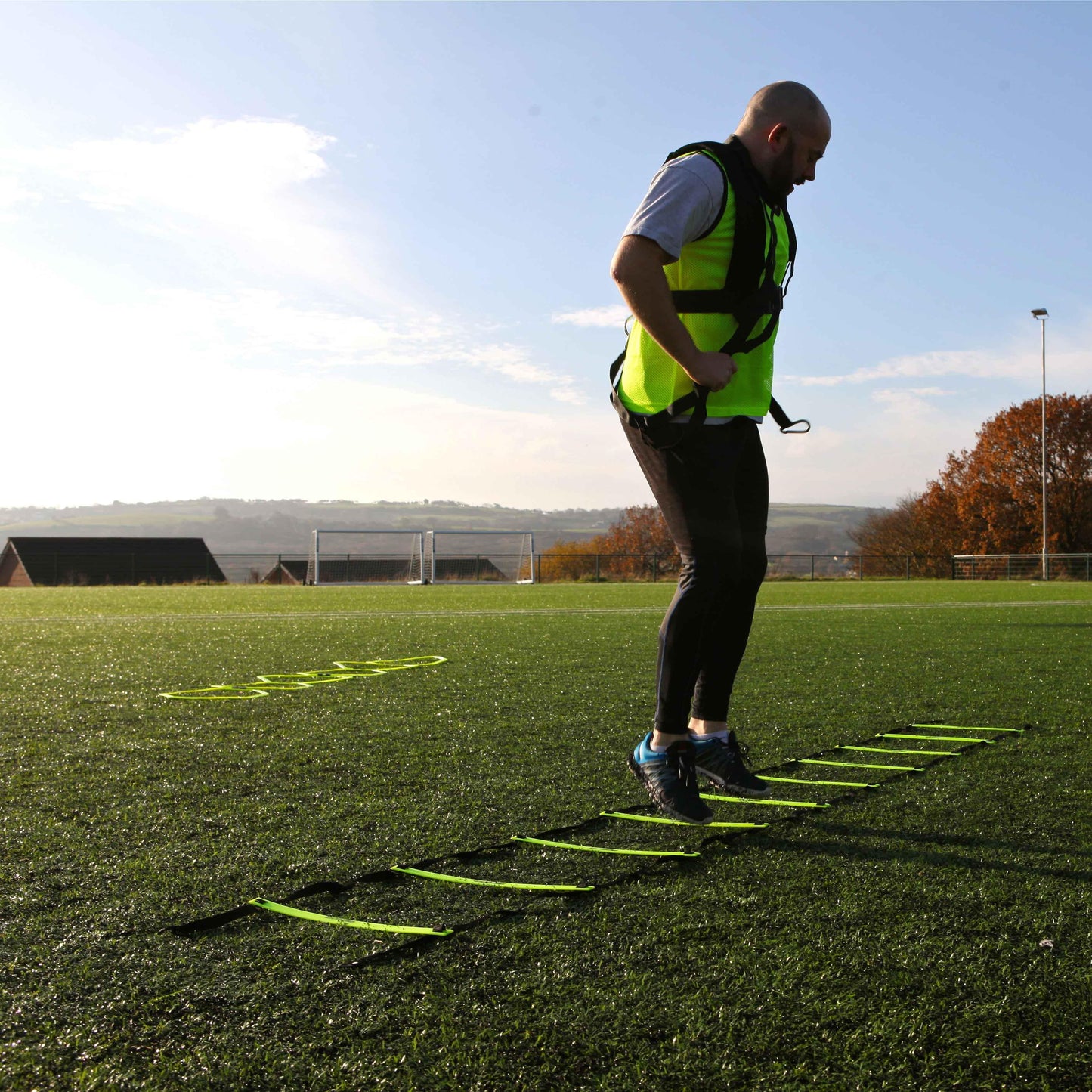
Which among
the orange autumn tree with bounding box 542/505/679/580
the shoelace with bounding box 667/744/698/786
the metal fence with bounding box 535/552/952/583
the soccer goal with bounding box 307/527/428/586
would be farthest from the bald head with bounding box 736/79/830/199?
the metal fence with bounding box 535/552/952/583

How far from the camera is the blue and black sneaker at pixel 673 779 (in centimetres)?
268

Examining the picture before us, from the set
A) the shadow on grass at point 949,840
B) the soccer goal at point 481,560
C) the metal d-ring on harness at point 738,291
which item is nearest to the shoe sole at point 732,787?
the shadow on grass at point 949,840

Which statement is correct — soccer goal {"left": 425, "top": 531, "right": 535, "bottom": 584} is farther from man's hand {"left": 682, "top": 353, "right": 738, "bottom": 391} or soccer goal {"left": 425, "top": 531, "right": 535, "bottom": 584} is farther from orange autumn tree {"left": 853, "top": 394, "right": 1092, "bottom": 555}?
man's hand {"left": 682, "top": 353, "right": 738, "bottom": 391}

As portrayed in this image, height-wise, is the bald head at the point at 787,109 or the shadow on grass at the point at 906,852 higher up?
the bald head at the point at 787,109

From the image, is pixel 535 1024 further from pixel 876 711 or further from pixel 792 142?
pixel 876 711

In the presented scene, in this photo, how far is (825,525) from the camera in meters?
92.5

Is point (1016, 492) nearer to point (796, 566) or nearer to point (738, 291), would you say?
point (796, 566)

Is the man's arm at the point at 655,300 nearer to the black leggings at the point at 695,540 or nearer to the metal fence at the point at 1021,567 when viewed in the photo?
the black leggings at the point at 695,540

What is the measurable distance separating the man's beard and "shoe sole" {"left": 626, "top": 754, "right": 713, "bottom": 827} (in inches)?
66.4

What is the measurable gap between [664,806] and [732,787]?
1.03ft

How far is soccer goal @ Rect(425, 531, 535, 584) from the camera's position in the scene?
3662 cm

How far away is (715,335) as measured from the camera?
2.85 meters

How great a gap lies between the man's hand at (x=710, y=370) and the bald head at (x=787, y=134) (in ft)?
2.03

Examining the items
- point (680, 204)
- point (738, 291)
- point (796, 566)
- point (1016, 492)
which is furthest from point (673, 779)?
point (1016, 492)
